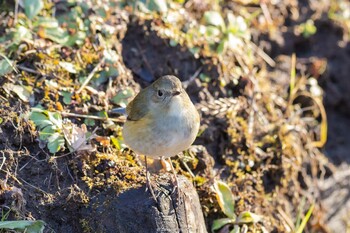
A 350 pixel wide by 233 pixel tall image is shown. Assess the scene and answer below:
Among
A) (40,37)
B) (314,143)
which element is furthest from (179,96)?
(314,143)

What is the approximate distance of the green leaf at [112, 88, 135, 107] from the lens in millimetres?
4941

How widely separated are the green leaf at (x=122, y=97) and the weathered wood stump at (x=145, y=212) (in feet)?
3.54

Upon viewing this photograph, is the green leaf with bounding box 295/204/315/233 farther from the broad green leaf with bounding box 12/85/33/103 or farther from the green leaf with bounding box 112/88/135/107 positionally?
the broad green leaf with bounding box 12/85/33/103

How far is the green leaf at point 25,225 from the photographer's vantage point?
3.67m

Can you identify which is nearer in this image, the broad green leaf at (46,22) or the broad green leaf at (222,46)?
the broad green leaf at (46,22)

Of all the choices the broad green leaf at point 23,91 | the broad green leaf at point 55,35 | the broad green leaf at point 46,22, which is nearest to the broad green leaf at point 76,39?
the broad green leaf at point 55,35

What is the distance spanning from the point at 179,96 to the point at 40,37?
63.7 inches

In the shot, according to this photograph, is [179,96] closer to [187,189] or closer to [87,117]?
[187,189]

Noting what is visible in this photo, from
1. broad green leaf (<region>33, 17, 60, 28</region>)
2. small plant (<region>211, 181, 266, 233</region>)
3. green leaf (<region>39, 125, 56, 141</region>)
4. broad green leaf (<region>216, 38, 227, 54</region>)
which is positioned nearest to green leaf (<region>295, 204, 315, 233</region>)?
small plant (<region>211, 181, 266, 233</region>)

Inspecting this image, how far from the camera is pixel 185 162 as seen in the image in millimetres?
4789

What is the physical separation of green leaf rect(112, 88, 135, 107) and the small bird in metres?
0.83

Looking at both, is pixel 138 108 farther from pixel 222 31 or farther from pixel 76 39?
pixel 222 31

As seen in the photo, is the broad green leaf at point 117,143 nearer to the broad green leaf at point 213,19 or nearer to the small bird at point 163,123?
the small bird at point 163,123

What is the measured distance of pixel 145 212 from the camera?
3.84m
